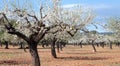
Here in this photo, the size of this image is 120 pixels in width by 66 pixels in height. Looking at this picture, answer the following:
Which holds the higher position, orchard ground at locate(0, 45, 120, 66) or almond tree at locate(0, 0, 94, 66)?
almond tree at locate(0, 0, 94, 66)

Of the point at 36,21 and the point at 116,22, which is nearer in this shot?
the point at 36,21

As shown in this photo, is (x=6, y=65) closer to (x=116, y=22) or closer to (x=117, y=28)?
(x=117, y=28)

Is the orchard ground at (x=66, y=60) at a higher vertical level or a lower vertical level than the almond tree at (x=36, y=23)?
lower

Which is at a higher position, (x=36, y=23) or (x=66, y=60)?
(x=36, y=23)

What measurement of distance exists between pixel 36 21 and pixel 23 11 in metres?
1.15

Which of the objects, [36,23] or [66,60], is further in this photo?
[66,60]

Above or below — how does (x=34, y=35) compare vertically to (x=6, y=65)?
above

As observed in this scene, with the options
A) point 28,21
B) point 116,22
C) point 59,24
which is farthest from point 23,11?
point 116,22

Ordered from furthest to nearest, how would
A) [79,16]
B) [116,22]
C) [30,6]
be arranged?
[116,22] → [79,16] → [30,6]

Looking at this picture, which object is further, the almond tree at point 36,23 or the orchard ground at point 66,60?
the orchard ground at point 66,60

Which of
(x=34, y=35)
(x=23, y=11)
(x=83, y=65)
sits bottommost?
(x=83, y=65)

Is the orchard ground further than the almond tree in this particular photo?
Yes

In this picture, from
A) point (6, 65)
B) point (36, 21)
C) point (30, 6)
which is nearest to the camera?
point (36, 21)

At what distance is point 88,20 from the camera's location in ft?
96.5
